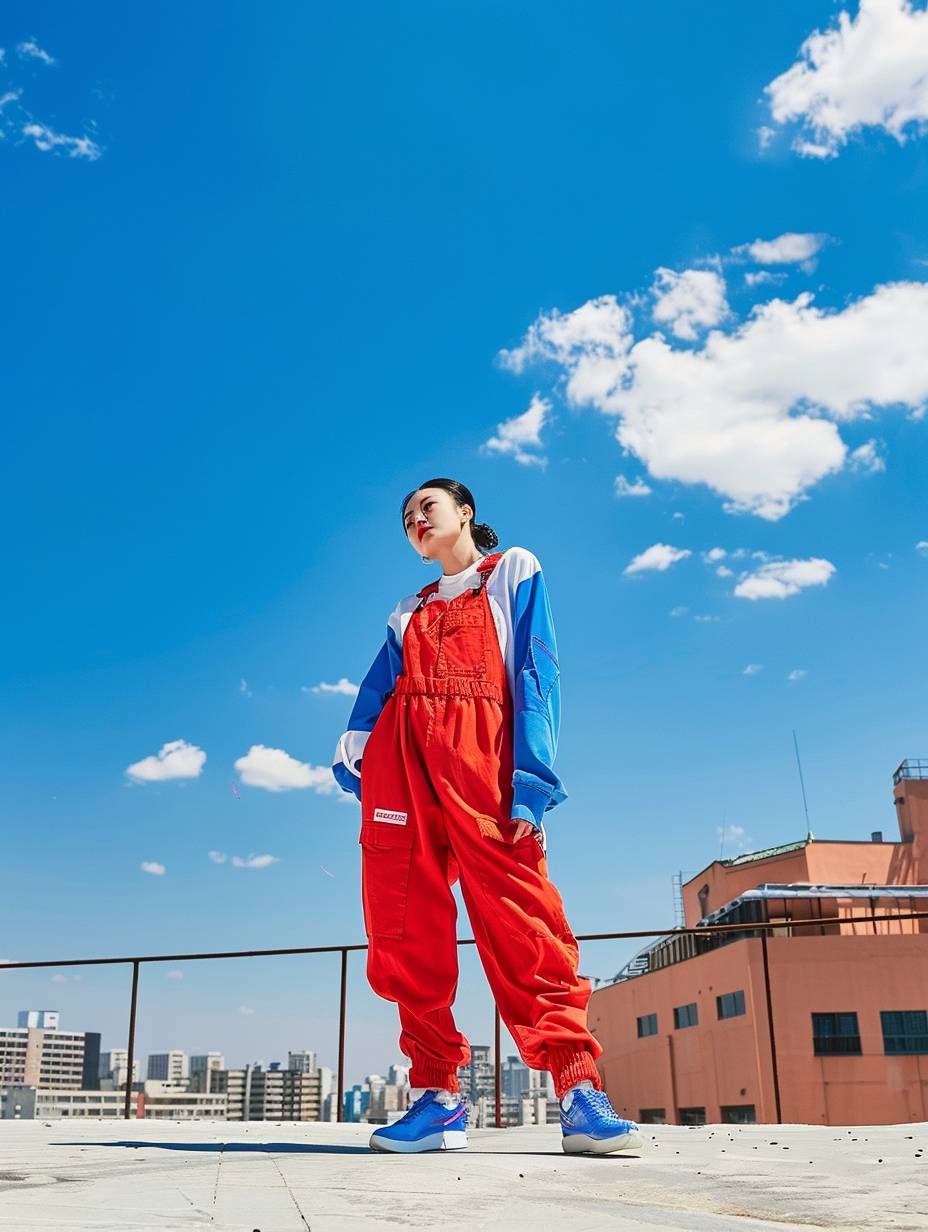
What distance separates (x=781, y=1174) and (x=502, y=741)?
1.36m

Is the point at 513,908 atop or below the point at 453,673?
below

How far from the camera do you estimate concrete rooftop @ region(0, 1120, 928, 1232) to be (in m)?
1.39

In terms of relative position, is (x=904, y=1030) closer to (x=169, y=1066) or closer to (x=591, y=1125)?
(x=591, y=1125)

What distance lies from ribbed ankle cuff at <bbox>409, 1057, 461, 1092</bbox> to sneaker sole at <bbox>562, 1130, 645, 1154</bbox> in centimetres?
41

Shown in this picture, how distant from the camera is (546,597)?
10.8ft

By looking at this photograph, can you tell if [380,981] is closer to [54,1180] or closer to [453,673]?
[453,673]

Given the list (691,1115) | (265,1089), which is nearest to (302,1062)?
(265,1089)

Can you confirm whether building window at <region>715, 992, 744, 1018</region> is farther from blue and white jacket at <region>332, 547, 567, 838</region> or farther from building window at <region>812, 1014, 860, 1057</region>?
blue and white jacket at <region>332, 547, 567, 838</region>

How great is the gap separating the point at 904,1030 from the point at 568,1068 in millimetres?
48003

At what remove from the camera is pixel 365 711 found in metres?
3.45

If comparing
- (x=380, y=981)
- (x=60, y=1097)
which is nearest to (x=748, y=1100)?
(x=380, y=981)

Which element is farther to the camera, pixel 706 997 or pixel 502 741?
pixel 706 997

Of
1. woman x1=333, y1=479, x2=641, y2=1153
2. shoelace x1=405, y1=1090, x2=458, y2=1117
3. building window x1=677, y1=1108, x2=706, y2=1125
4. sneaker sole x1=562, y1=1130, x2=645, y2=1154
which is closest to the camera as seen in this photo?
sneaker sole x1=562, y1=1130, x2=645, y2=1154

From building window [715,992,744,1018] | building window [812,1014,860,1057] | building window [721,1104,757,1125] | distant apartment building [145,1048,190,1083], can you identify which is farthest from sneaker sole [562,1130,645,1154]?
distant apartment building [145,1048,190,1083]
